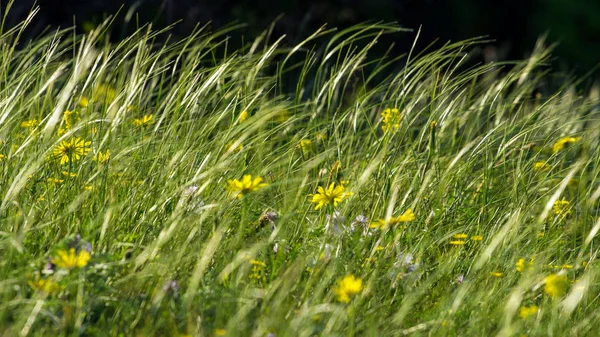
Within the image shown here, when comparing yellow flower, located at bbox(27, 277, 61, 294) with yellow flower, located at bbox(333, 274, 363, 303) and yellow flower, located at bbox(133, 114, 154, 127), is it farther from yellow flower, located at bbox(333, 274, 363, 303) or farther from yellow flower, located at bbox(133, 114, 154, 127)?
yellow flower, located at bbox(133, 114, 154, 127)

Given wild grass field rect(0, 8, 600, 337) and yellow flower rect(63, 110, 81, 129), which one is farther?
yellow flower rect(63, 110, 81, 129)

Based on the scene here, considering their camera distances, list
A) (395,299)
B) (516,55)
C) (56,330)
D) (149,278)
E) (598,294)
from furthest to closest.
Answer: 1. (516,55)
2. (598,294)
3. (395,299)
4. (149,278)
5. (56,330)

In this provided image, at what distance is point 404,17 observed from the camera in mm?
6926

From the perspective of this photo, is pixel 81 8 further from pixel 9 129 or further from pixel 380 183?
pixel 380 183

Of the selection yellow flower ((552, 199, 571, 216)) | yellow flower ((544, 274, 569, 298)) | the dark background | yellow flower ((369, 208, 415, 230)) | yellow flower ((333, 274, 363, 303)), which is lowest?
the dark background

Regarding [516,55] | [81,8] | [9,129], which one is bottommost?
[516,55]

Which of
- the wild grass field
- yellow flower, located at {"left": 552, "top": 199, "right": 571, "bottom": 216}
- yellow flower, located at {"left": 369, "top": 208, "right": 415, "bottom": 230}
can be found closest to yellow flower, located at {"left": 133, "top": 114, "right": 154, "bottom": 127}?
the wild grass field

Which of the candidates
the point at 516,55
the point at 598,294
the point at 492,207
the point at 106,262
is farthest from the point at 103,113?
the point at 516,55

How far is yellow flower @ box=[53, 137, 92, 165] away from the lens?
7.31ft

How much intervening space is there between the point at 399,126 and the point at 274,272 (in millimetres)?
833

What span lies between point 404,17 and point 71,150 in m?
5.02

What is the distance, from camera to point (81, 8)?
577cm

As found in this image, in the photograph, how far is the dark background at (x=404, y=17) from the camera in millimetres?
5789

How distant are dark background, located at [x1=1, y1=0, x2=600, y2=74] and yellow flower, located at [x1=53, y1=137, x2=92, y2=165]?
3.00m
